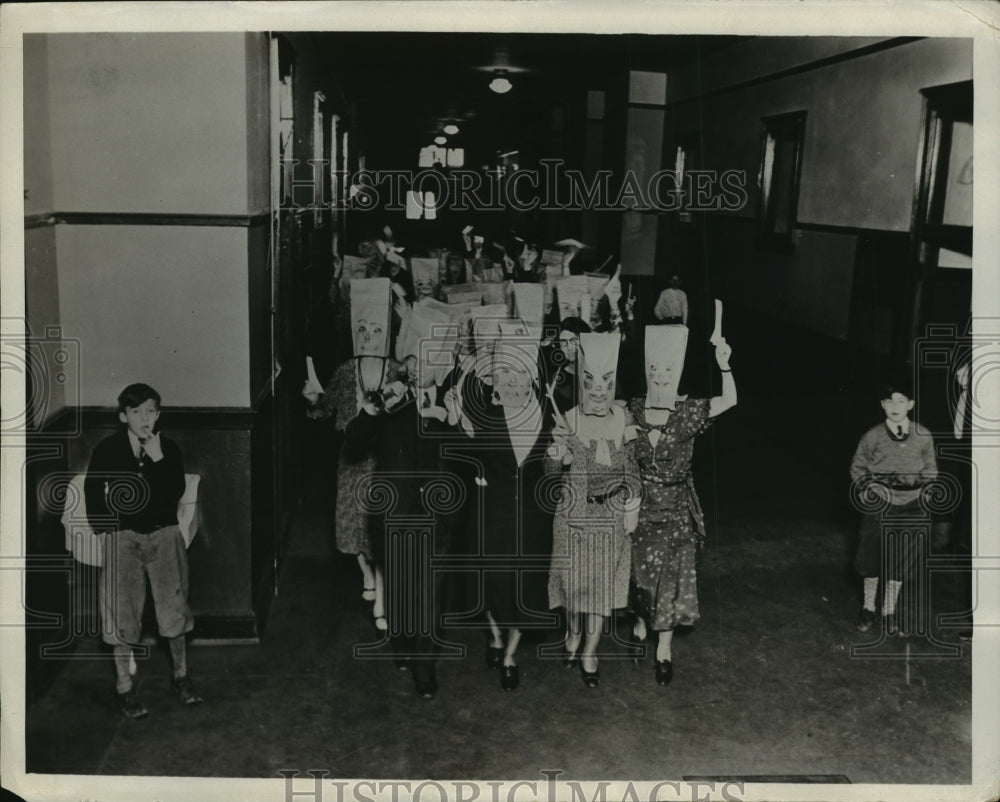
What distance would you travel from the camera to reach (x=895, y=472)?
440cm

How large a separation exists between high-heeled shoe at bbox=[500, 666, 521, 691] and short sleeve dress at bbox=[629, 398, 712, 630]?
608 mm

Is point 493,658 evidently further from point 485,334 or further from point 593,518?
point 485,334

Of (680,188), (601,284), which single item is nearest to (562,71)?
(680,188)

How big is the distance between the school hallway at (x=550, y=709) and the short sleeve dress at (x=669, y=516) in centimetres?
34

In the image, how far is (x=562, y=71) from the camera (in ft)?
40.2

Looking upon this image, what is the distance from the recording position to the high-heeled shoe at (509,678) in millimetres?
4086

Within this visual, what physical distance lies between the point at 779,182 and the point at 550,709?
A: 225 inches

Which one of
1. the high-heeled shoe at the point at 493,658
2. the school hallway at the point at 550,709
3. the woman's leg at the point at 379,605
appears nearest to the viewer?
the school hallway at the point at 550,709

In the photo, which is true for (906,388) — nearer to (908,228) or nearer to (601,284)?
(908,228)

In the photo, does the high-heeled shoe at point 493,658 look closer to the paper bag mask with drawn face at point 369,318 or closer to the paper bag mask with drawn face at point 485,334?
the paper bag mask with drawn face at point 485,334

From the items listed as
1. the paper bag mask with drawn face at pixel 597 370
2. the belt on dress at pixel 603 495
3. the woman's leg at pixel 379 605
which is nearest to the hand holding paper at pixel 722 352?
the paper bag mask with drawn face at pixel 597 370

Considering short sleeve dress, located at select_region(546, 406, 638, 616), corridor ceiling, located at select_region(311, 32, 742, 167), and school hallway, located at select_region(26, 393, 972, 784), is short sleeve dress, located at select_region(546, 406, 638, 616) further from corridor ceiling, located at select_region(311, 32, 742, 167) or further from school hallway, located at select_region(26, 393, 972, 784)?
corridor ceiling, located at select_region(311, 32, 742, 167)

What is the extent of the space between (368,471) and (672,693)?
1610 mm

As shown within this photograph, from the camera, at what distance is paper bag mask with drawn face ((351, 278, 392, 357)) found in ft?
14.1
